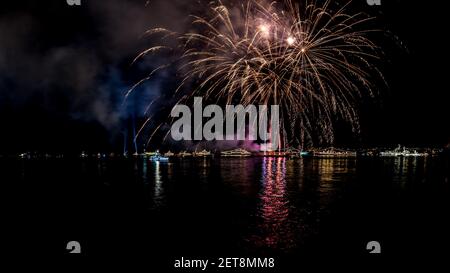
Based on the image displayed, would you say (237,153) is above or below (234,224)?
below

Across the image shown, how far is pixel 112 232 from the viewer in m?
11.2

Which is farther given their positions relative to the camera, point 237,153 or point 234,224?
point 237,153

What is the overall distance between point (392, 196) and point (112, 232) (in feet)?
43.9

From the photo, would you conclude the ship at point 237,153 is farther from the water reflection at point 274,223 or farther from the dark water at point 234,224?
the water reflection at point 274,223

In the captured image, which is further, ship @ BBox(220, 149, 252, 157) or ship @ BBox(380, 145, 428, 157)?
ship @ BBox(380, 145, 428, 157)

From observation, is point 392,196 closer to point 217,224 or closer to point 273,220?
point 273,220

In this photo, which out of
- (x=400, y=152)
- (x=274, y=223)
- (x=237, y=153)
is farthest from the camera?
(x=237, y=153)

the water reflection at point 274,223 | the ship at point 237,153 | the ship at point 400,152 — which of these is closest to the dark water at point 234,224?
the water reflection at point 274,223

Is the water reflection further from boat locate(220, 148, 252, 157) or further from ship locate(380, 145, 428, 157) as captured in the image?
ship locate(380, 145, 428, 157)

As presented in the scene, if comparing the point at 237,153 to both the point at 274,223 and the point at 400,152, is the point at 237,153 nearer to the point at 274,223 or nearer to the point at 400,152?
the point at 400,152

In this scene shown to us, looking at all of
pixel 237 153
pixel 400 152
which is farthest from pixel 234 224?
pixel 400 152

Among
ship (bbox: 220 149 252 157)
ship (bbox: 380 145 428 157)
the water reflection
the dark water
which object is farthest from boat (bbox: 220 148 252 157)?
the water reflection
